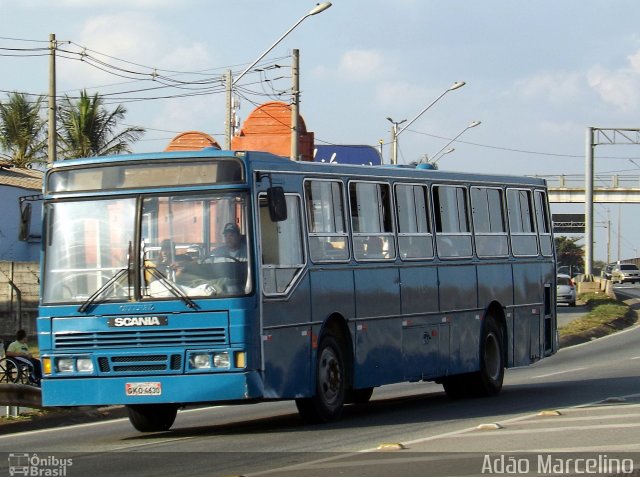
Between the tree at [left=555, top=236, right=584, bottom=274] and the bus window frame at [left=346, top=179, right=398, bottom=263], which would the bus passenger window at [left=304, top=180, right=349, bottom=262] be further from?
the tree at [left=555, top=236, right=584, bottom=274]

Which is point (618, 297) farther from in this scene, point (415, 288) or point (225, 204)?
point (225, 204)

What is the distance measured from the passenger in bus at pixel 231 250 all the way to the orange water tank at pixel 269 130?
28857mm

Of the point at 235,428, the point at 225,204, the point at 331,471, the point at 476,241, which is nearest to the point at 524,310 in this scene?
the point at 476,241

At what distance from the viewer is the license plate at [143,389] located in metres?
13.7

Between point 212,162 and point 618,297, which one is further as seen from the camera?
point 618,297

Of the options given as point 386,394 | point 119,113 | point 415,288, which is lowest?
point 386,394

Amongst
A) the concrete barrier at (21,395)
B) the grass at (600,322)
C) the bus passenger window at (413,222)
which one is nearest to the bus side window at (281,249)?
the bus passenger window at (413,222)

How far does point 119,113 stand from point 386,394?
112 feet

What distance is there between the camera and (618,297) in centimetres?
6322

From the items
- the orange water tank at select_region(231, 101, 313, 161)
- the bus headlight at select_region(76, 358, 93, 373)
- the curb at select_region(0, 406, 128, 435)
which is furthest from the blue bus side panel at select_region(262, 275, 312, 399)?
the orange water tank at select_region(231, 101, 313, 161)

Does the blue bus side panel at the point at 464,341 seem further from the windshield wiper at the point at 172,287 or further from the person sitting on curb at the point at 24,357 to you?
the person sitting on curb at the point at 24,357

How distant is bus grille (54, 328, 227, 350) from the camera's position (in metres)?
13.6

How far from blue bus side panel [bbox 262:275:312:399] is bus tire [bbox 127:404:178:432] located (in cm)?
162

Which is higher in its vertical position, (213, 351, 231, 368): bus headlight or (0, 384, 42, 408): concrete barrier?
(213, 351, 231, 368): bus headlight
